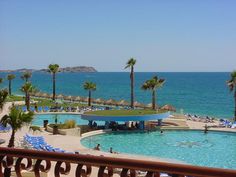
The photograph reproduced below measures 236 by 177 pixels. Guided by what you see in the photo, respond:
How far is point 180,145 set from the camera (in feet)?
113

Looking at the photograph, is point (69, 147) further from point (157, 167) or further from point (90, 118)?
point (157, 167)

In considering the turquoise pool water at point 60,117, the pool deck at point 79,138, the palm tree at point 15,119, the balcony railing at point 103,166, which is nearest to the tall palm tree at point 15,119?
the palm tree at point 15,119

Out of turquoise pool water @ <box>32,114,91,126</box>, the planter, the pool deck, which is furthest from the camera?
turquoise pool water @ <box>32,114,91,126</box>

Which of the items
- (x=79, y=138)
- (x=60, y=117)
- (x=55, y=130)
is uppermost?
(x=60, y=117)

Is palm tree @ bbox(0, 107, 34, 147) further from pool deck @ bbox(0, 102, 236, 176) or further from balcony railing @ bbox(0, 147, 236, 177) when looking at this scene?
balcony railing @ bbox(0, 147, 236, 177)

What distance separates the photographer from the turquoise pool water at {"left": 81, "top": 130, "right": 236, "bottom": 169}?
96.4ft

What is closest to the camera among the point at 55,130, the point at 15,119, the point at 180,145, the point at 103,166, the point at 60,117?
the point at 103,166

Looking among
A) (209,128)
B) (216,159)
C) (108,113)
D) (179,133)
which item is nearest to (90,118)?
(108,113)

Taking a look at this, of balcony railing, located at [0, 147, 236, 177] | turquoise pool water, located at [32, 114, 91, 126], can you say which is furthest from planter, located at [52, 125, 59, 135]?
balcony railing, located at [0, 147, 236, 177]

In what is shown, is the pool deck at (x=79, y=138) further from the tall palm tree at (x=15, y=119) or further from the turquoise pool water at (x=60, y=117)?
the turquoise pool water at (x=60, y=117)

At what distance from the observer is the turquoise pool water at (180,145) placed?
29391 millimetres

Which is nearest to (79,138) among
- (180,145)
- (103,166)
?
(180,145)

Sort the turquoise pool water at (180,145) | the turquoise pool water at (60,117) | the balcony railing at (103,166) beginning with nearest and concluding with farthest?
the balcony railing at (103,166) < the turquoise pool water at (180,145) < the turquoise pool water at (60,117)

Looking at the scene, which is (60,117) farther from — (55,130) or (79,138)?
(79,138)
